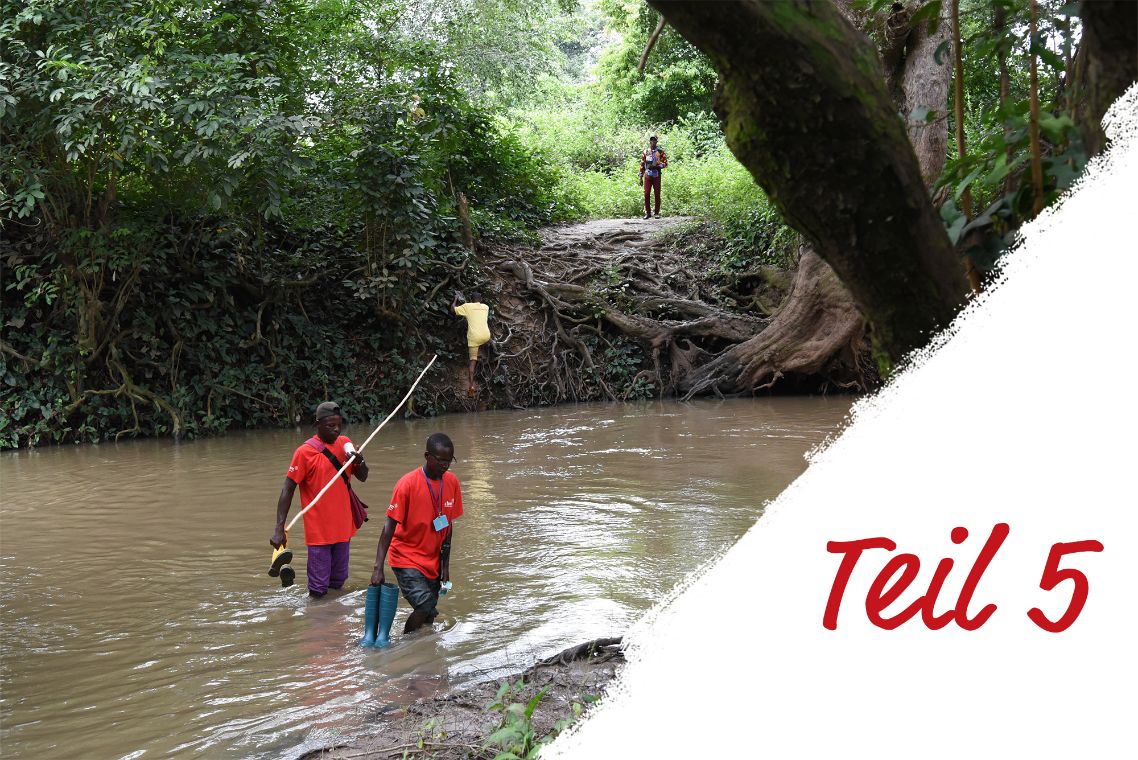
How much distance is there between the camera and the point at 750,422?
14.6 m

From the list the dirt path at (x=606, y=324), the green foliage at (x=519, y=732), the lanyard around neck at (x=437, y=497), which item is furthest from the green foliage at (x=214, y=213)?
the green foliage at (x=519, y=732)

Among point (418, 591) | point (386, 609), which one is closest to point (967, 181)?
point (418, 591)

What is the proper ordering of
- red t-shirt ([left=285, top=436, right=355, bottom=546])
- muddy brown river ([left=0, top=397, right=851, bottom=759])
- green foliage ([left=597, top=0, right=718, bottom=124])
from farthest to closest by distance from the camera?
green foliage ([left=597, top=0, right=718, bottom=124]) → red t-shirt ([left=285, top=436, right=355, bottom=546]) → muddy brown river ([left=0, top=397, right=851, bottom=759])

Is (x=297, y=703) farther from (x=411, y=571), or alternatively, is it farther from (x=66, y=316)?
(x=66, y=316)

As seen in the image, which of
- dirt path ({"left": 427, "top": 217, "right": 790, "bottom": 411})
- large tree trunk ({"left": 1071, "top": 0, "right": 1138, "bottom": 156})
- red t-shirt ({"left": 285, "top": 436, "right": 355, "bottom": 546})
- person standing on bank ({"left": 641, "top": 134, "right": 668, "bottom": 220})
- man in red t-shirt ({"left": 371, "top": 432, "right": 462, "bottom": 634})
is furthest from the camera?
person standing on bank ({"left": 641, "top": 134, "right": 668, "bottom": 220})

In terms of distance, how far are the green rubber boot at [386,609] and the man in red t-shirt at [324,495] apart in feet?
3.27

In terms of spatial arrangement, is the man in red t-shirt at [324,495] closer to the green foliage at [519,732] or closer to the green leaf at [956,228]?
the green foliage at [519,732]

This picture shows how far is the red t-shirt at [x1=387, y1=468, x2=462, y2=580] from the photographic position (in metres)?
5.57

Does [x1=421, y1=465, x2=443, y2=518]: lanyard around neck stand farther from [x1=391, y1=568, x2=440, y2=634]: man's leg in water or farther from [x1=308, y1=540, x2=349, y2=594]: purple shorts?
[x1=308, y1=540, x2=349, y2=594]: purple shorts

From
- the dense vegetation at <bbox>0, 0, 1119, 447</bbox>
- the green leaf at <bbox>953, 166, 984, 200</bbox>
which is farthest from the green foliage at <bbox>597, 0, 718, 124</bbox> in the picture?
the green leaf at <bbox>953, 166, 984, 200</bbox>

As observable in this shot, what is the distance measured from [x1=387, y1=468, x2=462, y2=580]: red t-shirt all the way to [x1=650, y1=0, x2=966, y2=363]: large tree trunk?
3588 mm

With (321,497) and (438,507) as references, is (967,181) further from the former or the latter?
(321,497)

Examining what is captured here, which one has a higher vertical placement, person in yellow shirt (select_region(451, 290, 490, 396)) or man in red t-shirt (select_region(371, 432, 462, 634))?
person in yellow shirt (select_region(451, 290, 490, 396))

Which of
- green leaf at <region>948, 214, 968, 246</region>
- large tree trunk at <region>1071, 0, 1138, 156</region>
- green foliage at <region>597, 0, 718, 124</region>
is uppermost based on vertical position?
green foliage at <region>597, 0, 718, 124</region>
